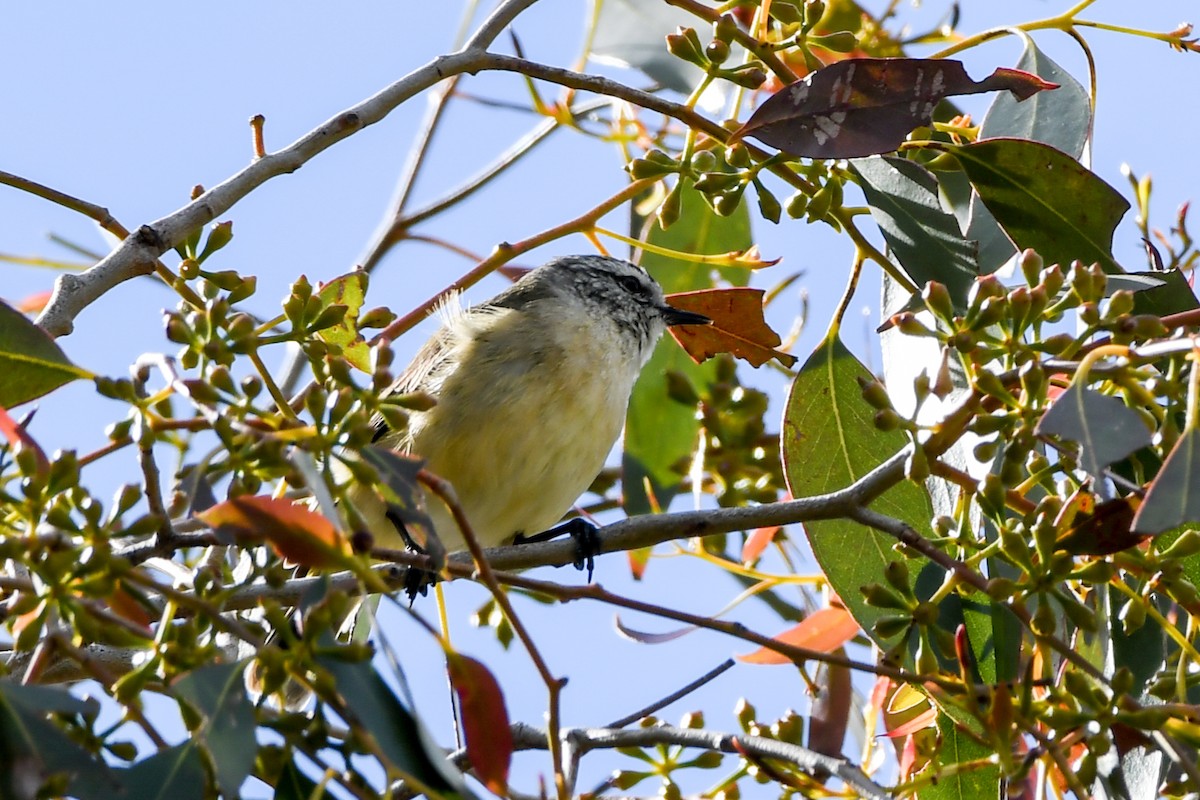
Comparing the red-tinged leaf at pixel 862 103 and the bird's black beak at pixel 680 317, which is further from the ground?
the bird's black beak at pixel 680 317

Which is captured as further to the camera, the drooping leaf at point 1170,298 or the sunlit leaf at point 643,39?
the sunlit leaf at point 643,39

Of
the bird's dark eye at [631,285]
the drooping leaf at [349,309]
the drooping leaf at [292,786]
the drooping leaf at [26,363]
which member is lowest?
the drooping leaf at [292,786]

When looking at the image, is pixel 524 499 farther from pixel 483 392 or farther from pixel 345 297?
pixel 345 297

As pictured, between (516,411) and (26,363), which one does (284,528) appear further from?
(516,411)

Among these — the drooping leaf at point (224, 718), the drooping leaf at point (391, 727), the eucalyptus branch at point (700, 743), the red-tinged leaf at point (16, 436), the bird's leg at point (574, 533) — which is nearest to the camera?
the drooping leaf at point (224, 718)

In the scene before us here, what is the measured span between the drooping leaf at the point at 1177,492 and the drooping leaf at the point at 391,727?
89 cm

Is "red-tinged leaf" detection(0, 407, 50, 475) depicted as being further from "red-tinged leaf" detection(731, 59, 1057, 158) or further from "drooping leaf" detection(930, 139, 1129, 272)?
"drooping leaf" detection(930, 139, 1129, 272)

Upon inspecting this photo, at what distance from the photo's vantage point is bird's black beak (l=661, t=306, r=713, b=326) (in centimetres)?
364

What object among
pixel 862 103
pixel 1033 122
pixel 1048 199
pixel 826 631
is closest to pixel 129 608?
pixel 862 103

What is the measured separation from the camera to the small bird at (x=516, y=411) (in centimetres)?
374

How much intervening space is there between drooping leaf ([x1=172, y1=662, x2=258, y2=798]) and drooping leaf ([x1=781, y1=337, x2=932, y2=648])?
136 cm

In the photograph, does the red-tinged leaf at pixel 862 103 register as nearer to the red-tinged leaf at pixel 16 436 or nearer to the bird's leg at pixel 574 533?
the bird's leg at pixel 574 533

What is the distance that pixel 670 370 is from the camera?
4227mm

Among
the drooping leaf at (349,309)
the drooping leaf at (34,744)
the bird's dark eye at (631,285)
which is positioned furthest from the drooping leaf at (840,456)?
the bird's dark eye at (631,285)
